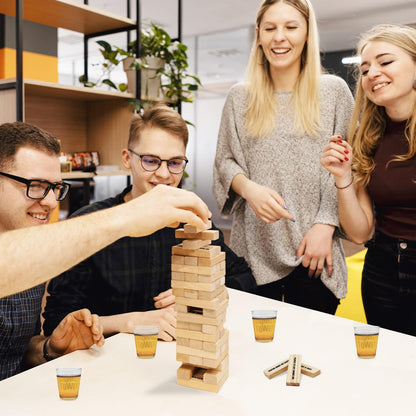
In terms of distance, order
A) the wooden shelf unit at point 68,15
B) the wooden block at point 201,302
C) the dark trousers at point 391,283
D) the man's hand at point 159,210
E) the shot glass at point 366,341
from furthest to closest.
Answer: the wooden shelf unit at point 68,15 < the dark trousers at point 391,283 < the shot glass at point 366,341 < the wooden block at point 201,302 < the man's hand at point 159,210

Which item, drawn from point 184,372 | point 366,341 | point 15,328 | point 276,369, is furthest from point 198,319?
point 15,328

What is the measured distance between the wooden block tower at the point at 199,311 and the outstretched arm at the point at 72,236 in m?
0.10

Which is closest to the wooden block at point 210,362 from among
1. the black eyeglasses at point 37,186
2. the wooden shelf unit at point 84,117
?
the black eyeglasses at point 37,186

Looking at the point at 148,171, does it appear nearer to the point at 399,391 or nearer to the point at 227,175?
the point at 227,175

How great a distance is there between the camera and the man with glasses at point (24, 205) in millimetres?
1413

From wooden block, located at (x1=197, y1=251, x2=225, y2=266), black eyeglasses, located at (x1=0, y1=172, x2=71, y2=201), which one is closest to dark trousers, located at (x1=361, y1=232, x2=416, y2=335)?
wooden block, located at (x1=197, y1=251, x2=225, y2=266)

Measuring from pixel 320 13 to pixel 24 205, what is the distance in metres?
6.20

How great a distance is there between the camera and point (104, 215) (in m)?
0.93

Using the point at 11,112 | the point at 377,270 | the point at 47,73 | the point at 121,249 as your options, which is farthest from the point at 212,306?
the point at 47,73

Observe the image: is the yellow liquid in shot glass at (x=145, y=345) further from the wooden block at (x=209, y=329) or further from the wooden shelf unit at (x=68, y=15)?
the wooden shelf unit at (x=68, y=15)

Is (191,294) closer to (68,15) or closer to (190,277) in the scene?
(190,277)

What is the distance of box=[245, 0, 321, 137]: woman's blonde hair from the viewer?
1.92 meters

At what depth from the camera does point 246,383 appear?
1.12 meters

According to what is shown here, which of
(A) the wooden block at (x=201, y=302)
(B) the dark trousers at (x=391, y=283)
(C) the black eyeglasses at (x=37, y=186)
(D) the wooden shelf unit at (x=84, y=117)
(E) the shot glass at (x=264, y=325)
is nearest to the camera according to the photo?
(A) the wooden block at (x=201, y=302)
